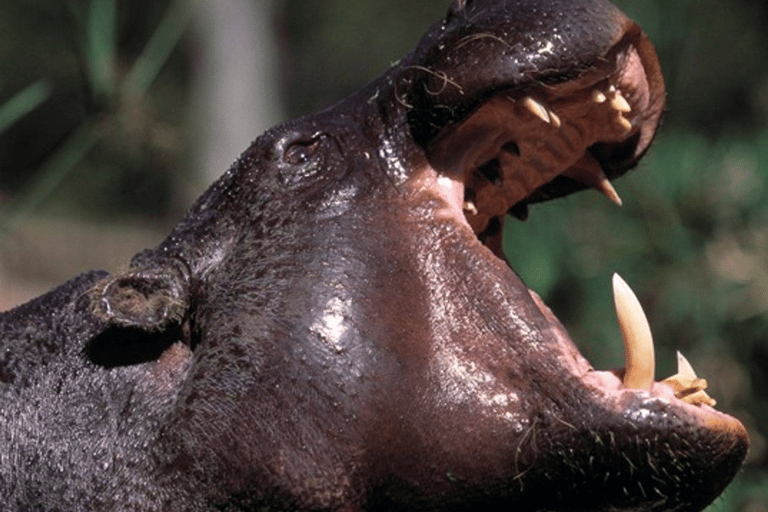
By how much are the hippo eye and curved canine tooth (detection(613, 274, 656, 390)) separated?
A: 0.60 meters

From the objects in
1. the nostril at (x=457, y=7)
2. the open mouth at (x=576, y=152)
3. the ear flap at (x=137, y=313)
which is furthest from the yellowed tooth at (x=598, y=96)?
the ear flap at (x=137, y=313)

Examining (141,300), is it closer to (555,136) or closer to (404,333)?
(404,333)

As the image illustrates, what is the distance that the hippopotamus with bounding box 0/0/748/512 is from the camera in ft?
8.66

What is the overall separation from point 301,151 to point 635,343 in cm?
70

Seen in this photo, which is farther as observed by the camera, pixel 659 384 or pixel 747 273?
pixel 747 273

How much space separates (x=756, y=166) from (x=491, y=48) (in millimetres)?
5289

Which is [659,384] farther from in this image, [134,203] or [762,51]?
[134,203]

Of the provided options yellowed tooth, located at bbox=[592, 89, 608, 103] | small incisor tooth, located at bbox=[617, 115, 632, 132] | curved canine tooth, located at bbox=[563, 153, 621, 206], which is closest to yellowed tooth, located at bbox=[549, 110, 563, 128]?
yellowed tooth, located at bbox=[592, 89, 608, 103]

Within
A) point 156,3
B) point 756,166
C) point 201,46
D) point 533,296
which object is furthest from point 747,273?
point 156,3

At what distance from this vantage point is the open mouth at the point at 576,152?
8.88 feet

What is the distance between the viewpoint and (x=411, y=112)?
283 cm

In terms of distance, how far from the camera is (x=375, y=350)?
2.66m

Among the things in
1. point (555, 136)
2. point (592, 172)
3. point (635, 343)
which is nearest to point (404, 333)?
point (635, 343)

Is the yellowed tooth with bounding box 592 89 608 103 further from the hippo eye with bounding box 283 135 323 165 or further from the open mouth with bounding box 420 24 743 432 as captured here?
the hippo eye with bounding box 283 135 323 165
